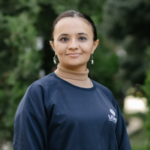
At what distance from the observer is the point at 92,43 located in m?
2.16

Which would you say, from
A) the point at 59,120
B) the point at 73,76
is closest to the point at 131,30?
the point at 73,76

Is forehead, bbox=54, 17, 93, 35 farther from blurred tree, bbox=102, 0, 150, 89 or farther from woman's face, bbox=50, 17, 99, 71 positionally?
blurred tree, bbox=102, 0, 150, 89

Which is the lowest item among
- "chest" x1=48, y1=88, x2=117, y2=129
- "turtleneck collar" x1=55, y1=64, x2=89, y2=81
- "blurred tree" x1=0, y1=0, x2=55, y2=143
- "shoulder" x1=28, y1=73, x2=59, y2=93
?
"blurred tree" x1=0, y1=0, x2=55, y2=143

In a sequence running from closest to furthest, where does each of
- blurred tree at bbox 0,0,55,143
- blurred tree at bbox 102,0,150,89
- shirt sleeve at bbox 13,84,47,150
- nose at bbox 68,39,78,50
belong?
1. shirt sleeve at bbox 13,84,47,150
2. nose at bbox 68,39,78,50
3. blurred tree at bbox 0,0,55,143
4. blurred tree at bbox 102,0,150,89

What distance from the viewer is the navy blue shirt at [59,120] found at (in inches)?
73.8

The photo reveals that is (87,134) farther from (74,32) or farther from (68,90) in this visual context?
(74,32)

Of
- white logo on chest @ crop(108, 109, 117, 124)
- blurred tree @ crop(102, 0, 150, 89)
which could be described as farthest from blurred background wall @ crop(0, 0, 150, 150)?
white logo on chest @ crop(108, 109, 117, 124)

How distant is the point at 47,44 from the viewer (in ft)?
23.6

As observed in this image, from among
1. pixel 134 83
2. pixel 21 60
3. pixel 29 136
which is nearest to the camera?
pixel 29 136

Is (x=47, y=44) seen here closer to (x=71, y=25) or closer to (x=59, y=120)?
(x=71, y=25)

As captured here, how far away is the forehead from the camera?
2031 millimetres

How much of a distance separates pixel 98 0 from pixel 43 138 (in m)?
5.53

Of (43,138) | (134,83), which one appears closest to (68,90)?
(43,138)

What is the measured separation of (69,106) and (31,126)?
232 millimetres
